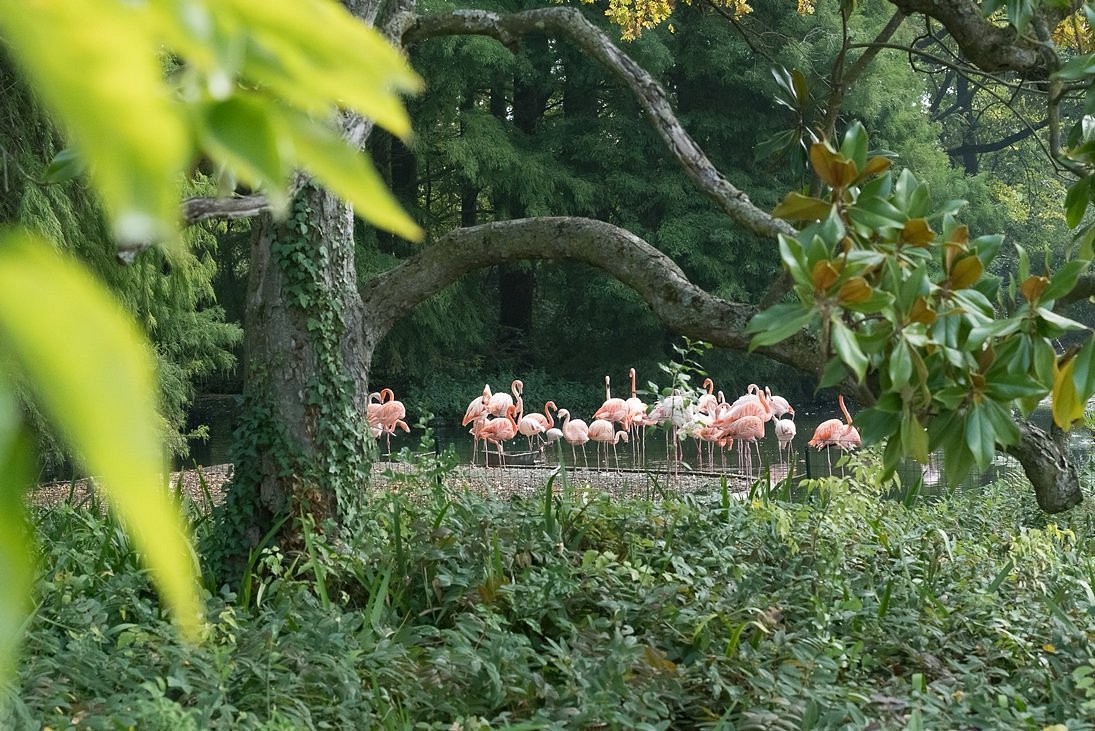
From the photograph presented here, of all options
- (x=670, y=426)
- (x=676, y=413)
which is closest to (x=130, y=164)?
(x=676, y=413)

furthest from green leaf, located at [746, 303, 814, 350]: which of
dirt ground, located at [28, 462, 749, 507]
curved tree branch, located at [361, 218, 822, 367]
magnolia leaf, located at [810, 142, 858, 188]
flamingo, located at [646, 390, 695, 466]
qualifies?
dirt ground, located at [28, 462, 749, 507]

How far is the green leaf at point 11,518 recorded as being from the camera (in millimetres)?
268

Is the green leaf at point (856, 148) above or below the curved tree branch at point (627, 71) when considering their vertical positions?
below

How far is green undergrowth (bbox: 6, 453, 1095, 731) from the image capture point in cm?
282

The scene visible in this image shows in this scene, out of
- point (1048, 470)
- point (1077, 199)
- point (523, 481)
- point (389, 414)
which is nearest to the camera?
point (1077, 199)

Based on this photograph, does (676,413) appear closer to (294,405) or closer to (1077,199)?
Answer: (294,405)

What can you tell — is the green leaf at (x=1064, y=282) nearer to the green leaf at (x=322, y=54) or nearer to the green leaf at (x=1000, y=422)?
the green leaf at (x=1000, y=422)

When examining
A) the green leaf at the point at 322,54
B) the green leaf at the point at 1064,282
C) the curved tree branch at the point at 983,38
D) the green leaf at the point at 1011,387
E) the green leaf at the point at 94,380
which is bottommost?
the green leaf at the point at 94,380

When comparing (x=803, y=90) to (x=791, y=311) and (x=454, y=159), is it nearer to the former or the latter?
(x=791, y=311)

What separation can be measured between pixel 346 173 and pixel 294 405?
4245 mm

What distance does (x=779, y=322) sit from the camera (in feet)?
5.70

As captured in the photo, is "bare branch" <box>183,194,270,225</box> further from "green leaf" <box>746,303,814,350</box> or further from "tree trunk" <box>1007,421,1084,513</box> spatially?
"tree trunk" <box>1007,421,1084,513</box>

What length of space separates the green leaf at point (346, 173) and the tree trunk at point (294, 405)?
4.20 meters

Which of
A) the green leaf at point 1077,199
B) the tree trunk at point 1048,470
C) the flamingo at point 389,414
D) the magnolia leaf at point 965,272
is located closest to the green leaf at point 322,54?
the magnolia leaf at point 965,272
